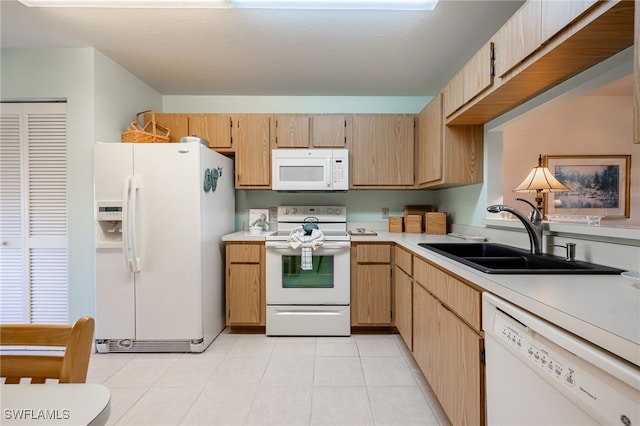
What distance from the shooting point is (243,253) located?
261 cm

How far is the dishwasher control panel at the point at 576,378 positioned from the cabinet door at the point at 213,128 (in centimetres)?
276

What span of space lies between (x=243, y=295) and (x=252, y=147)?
4.71ft

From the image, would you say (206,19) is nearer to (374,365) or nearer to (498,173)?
(498,173)

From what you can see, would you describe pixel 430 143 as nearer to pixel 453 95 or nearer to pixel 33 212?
pixel 453 95

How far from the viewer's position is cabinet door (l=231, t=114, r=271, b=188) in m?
2.90

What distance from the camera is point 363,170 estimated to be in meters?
2.94

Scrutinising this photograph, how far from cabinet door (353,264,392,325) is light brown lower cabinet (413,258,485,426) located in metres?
0.68

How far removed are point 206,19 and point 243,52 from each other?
42cm

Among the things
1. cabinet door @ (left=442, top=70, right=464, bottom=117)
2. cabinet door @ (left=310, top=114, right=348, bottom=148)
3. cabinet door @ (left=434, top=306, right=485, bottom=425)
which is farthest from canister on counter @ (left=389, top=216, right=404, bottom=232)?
cabinet door @ (left=434, top=306, right=485, bottom=425)

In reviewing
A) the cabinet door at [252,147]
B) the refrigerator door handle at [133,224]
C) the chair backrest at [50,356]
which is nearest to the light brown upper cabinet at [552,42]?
the chair backrest at [50,356]

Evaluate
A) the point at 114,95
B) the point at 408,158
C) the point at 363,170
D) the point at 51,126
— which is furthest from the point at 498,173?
the point at 51,126

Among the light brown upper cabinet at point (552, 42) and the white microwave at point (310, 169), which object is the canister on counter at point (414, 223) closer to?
the white microwave at point (310, 169)

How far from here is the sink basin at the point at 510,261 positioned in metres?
1.13

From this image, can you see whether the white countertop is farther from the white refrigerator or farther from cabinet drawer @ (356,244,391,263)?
the white refrigerator
